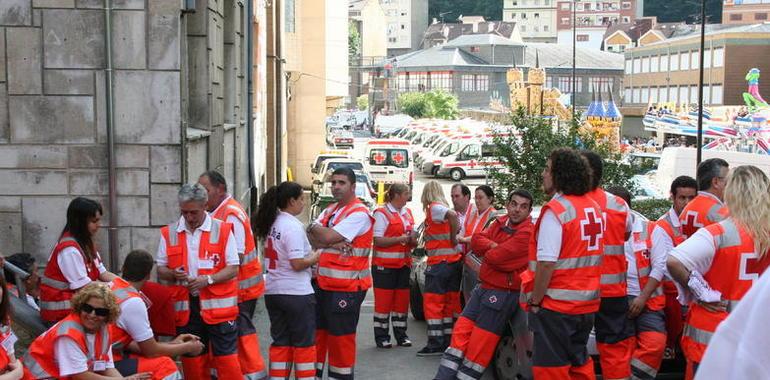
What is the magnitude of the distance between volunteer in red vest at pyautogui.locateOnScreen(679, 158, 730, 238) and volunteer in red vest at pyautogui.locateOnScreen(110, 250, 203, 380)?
368cm

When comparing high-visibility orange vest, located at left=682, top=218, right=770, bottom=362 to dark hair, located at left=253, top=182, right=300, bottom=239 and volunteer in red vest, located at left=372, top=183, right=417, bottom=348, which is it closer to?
dark hair, located at left=253, top=182, right=300, bottom=239

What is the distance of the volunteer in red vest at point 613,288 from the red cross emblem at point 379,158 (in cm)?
3350

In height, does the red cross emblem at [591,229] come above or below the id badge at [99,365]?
above

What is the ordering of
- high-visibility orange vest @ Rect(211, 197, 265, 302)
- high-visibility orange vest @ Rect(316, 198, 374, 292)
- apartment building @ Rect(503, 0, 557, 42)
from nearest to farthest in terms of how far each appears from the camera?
high-visibility orange vest @ Rect(211, 197, 265, 302), high-visibility orange vest @ Rect(316, 198, 374, 292), apartment building @ Rect(503, 0, 557, 42)

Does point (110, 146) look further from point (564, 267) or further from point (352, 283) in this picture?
point (564, 267)

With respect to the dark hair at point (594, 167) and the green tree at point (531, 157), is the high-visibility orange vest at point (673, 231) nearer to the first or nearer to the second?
the dark hair at point (594, 167)

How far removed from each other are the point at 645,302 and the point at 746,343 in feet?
19.7

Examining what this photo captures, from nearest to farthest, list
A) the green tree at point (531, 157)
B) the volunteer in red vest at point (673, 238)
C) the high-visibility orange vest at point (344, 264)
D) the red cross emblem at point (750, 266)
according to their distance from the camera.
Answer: the red cross emblem at point (750, 266)
the volunteer in red vest at point (673, 238)
the high-visibility orange vest at point (344, 264)
the green tree at point (531, 157)

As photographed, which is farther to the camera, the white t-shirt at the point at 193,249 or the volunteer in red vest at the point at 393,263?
the volunteer in red vest at the point at 393,263

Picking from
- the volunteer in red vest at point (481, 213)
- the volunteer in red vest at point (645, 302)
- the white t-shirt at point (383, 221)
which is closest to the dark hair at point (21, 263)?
the white t-shirt at point (383, 221)

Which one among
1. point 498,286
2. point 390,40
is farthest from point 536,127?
point 390,40

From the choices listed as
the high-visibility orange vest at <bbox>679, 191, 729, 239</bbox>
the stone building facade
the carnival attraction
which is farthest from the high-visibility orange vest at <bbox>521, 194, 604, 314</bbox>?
the carnival attraction

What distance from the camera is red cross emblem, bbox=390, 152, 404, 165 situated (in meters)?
41.1

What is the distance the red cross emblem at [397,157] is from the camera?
41094 mm
